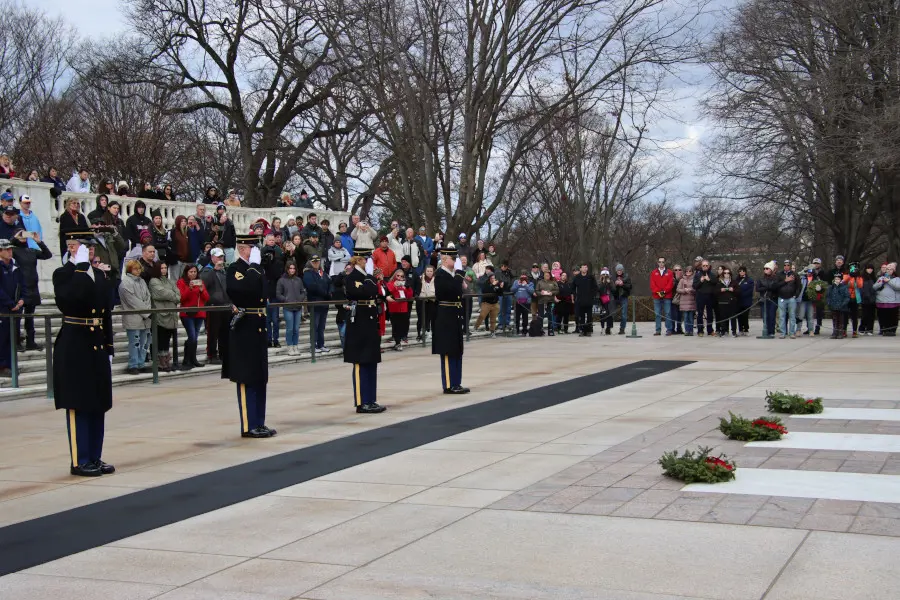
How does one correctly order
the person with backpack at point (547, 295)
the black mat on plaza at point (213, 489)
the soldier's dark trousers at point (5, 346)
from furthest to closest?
the person with backpack at point (547, 295) < the soldier's dark trousers at point (5, 346) < the black mat on plaza at point (213, 489)

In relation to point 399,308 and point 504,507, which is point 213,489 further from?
point 399,308

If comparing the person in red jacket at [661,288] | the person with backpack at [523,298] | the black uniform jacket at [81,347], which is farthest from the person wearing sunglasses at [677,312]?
the black uniform jacket at [81,347]

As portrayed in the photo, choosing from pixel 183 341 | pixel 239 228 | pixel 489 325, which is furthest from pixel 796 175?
pixel 183 341

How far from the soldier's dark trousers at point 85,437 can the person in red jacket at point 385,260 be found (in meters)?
13.6

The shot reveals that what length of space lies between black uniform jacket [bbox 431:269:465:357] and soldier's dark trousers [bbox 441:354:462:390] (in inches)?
4.8

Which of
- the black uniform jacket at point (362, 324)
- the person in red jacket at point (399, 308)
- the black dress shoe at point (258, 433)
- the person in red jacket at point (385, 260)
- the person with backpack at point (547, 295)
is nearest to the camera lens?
the black dress shoe at point (258, 433)

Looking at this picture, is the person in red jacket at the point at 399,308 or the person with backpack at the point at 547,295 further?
the person with backpack at the point at 547,295

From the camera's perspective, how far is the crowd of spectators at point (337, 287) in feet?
52.0

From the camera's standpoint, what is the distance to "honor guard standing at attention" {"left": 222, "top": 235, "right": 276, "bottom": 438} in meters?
10.0

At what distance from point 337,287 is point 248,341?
5.05 m

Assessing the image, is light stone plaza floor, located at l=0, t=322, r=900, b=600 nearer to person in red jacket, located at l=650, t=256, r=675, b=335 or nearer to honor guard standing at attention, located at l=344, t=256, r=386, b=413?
honor guard standing at attention, located at l=344, t=256, r=386, b=413

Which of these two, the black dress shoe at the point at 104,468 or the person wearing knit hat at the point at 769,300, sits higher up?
the person wearing knit hat at the point at 769,300

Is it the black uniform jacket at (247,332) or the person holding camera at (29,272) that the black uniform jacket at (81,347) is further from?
the person holding camera at (29,272)

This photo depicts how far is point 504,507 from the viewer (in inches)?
271
